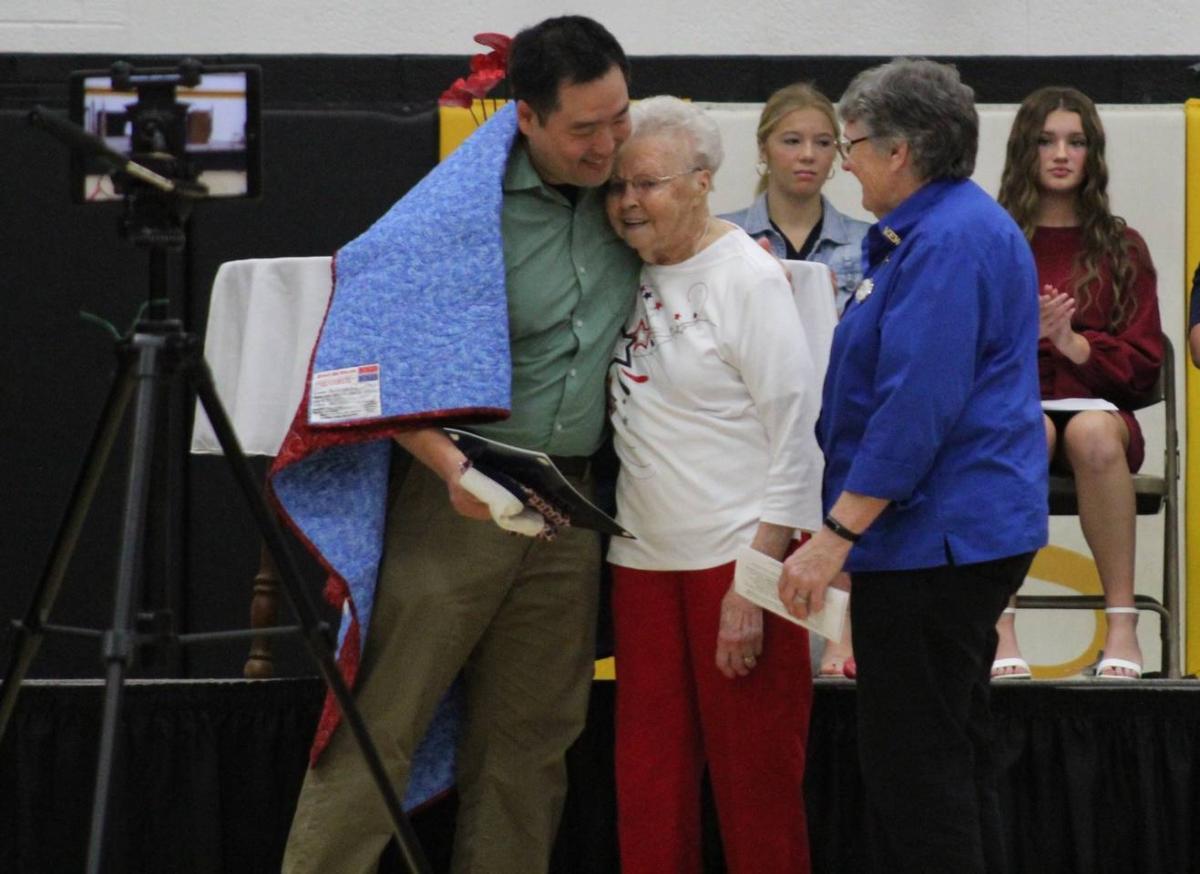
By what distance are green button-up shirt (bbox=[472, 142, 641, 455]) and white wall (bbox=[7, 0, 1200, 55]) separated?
243 centimetres

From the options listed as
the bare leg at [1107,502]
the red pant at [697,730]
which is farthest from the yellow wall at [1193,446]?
the red pant at [697,730]

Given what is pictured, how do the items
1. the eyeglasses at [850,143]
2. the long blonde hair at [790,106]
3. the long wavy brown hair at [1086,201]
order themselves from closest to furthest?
the eyeglasses at [850,143] → the long wavy brown hair at [1086,201] → the long blonde hair at [790,106]

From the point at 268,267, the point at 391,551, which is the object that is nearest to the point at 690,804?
the point at 391,551

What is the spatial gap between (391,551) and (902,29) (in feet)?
9.57

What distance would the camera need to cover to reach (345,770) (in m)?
2.49

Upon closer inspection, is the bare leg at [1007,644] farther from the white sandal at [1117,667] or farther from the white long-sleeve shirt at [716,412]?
the white long-sleeve shirt at [716,412]

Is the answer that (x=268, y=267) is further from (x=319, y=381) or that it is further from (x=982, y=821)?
(x=982, y=821)

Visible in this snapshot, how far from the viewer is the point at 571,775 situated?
2951 millimetres

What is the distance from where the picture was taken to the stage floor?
2.91 meters

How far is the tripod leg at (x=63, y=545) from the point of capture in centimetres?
200

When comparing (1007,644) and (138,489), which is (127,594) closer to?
(138,489)

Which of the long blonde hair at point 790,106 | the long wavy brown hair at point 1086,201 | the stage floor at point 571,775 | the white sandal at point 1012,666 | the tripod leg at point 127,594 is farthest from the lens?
the long blonde hair at point 790,106

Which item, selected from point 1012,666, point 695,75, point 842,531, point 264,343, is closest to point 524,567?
point 842,531

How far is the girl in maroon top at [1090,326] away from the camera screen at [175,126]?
1726 mm
